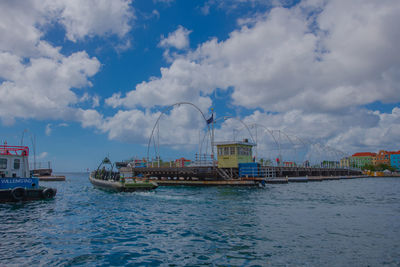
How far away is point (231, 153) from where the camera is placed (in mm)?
49969

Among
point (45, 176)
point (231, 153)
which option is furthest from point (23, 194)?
point (45, 176)

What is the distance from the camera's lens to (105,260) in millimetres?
10453

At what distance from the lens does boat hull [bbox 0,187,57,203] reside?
977 inches

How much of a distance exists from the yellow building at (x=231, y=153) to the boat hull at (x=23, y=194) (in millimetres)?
29006

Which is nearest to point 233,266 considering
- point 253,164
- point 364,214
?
point 364,214

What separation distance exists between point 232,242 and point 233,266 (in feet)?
9.63

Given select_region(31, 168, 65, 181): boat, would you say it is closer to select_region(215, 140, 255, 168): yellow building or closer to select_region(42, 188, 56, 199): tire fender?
select_region(215, 140, 255, 168): yellow building

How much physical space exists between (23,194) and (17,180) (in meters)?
1.40

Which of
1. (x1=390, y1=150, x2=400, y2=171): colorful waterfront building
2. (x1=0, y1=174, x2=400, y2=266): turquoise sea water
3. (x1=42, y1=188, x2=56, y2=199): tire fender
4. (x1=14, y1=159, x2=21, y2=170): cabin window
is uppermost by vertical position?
(x1=14, y1=159, x2=21, y2=170): cabin window

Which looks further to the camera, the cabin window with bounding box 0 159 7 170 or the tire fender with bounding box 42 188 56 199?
the tire fender with bounding box 42 188 56 199

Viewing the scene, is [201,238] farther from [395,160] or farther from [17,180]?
[395,160]

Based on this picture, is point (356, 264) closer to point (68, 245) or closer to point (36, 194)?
point (68, 245)

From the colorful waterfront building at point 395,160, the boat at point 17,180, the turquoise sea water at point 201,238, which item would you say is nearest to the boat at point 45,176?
the boat at point 17,180

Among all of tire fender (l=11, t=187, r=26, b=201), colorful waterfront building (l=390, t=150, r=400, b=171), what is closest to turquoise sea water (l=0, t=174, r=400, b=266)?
tire fender (l=11, t=187, r=26, b=201)
